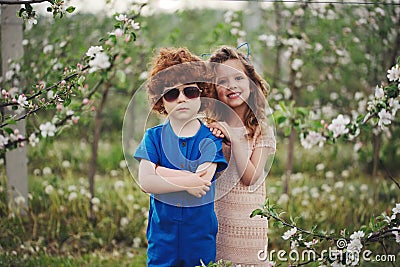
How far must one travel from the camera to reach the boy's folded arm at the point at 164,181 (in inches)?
75.7

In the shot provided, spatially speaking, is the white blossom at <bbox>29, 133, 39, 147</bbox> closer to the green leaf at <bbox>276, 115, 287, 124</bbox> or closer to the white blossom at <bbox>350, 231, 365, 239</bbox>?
the green leaf at <bbox>276, 115, 287, 124</bbox>

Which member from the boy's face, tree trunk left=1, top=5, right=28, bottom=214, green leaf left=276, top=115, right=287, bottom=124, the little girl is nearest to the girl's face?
the little girl

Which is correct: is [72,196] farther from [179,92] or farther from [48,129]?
[179,92]

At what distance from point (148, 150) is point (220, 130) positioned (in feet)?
0.96

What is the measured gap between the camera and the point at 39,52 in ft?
12.6

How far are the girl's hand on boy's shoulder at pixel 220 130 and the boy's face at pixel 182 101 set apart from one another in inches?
4.5

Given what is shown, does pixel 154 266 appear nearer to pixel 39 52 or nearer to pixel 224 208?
pixel 224 208

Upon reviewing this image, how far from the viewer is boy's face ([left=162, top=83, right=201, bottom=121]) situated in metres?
1.99

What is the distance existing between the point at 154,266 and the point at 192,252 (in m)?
0.15

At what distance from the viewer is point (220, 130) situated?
2.09m

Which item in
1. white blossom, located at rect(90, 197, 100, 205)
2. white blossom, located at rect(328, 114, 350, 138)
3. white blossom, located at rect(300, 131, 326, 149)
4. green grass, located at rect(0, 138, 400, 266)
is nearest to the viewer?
white blossom, located at rect(328, 114, 350, 138)

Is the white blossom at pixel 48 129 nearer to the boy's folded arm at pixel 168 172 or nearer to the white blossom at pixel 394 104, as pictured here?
the boy's folded arm at pixel 168 172

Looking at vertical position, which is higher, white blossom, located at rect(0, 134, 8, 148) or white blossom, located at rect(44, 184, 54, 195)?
white blossom, located at rect(0, 134, 8, 148)

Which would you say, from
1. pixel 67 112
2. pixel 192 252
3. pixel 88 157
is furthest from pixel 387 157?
pixel 192 252
